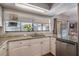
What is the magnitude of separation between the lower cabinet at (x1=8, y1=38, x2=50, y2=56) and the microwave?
304mm

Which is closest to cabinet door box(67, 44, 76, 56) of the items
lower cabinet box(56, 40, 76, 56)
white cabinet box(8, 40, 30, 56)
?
lower cabinet box(56, 40, 76, 56)

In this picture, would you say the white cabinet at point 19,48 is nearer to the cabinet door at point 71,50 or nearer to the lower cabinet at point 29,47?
the lower cabinet at point 29,47

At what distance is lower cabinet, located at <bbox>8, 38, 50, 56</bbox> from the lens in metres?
1.72

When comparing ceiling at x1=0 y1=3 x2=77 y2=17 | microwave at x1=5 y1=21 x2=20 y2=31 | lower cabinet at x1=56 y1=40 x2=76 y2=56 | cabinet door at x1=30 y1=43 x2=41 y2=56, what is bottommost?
cabinet door at x1=30 y1=43 x2=41 y2=56

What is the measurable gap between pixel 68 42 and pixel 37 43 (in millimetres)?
787

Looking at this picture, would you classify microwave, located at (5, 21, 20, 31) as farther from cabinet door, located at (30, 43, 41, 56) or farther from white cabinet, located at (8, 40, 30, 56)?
cabinet door, located at (30, 43, 41, 56)

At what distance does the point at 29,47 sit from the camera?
2.03 m

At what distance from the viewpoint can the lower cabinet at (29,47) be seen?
1.72 meters

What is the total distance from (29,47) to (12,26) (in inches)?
26.5

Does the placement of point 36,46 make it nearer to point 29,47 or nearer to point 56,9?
point 29,47

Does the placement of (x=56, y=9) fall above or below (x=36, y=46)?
above

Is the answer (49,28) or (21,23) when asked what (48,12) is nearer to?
(49,28)

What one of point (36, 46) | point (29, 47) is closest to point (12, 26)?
point (29, 47)

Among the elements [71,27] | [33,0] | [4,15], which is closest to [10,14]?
[4,15]
